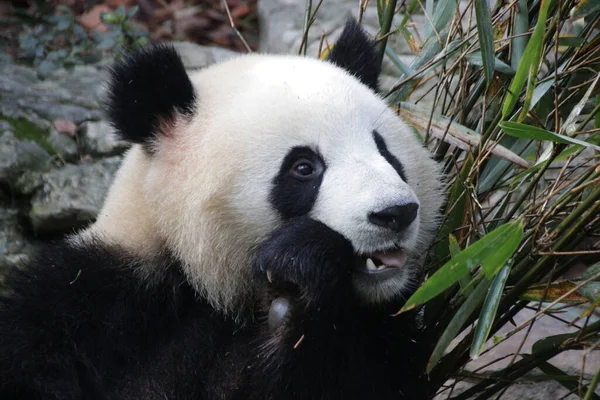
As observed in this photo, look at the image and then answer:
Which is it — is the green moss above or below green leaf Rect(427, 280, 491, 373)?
below

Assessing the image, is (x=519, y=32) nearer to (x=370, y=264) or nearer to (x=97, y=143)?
(x=370, y=264)

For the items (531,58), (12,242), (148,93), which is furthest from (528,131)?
(12,242)

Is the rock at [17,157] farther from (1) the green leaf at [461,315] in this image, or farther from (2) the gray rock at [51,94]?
(1) the green leaf at [461,315]

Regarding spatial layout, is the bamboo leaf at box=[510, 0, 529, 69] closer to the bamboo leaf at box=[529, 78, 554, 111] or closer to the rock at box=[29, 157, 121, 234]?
the bamboo leaf at box=[529, 78, 554, 111]

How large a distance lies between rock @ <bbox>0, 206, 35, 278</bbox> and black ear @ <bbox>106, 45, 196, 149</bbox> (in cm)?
167

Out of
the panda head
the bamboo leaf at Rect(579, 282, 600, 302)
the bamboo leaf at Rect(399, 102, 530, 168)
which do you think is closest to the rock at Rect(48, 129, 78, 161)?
the panda head

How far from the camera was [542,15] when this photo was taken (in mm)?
2195

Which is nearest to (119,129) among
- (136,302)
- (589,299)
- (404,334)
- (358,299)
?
(136,302)

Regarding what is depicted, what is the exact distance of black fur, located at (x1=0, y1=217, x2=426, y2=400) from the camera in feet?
7.95

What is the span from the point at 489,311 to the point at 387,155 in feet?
2.08

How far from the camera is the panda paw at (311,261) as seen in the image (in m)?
2.38

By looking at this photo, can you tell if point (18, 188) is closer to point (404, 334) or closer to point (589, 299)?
point (404, 334)

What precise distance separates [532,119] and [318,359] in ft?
3.49

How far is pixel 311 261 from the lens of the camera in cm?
238
